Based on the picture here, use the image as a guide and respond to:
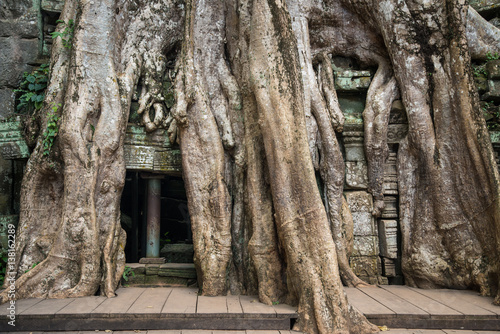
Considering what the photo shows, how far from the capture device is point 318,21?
461 centimetres


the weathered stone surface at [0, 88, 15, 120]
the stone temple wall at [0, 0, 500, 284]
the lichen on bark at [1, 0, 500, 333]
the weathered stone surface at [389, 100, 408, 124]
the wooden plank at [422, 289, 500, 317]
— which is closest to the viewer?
the wooden plank at [422, 289, 500, 317]

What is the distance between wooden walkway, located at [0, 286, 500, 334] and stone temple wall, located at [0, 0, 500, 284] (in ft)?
2.98

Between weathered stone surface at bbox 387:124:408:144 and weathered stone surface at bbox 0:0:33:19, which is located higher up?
weathered stone surface at bbox 0:0:33:19

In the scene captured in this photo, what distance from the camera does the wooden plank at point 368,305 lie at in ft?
9.12

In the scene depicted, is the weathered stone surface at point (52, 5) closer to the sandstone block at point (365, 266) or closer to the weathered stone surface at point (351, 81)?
the weathered stone surface at point (351, 81)

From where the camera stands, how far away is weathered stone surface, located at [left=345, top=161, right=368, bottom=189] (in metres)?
4.05

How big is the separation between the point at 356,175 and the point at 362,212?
1.31ft

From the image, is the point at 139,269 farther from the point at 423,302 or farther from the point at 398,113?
the point at 398,113

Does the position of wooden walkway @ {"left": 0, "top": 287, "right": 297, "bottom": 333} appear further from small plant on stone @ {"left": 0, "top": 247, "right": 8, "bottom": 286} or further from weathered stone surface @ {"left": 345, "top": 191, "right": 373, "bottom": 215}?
weathered stone surface @ {"left": 345, "top": 191, "right": 373, "bottom": 215}

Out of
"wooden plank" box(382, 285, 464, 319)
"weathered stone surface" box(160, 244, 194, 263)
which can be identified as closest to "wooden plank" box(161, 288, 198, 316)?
"weathered stone surface" box(160, 244, 194, 263)

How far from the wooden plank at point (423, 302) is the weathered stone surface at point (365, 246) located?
363 millimetres

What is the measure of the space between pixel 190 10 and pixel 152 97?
987 mm

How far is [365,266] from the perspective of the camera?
3.91m

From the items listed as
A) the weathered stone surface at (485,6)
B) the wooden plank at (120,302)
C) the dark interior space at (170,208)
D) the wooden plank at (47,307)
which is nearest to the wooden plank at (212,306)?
the wooden plank at (120,302)
